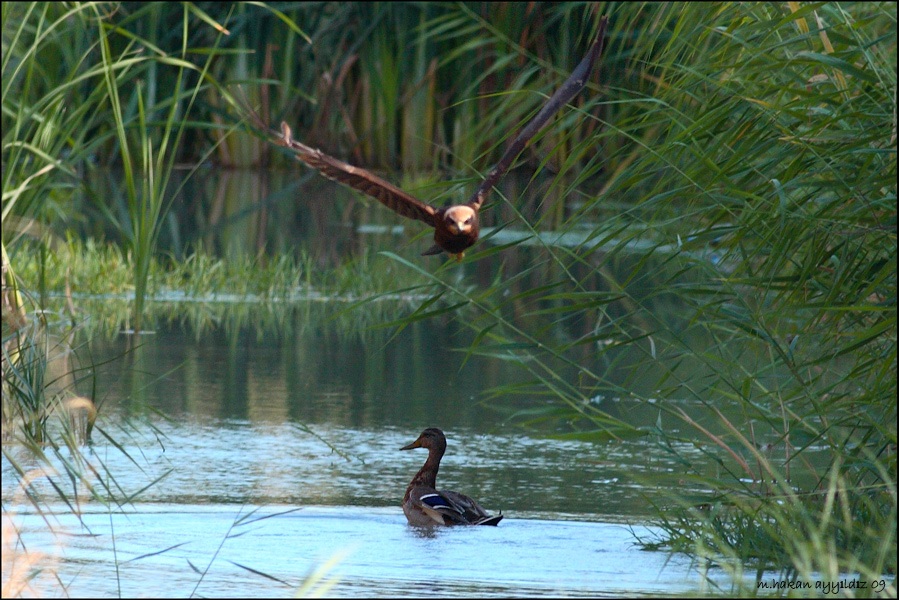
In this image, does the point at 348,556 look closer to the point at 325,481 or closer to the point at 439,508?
the point at 439,508

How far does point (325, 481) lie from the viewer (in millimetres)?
4793

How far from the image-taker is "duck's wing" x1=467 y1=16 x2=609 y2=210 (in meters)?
4.32

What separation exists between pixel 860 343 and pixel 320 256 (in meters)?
6.31

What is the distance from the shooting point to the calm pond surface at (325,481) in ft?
12.1

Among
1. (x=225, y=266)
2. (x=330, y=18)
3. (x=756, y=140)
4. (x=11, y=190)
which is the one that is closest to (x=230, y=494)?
(x=11, y=190)

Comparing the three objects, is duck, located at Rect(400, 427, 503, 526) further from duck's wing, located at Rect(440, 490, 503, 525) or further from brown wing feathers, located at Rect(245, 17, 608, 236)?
brown wing feathers, located at Rect(245, 17, 608, 236)

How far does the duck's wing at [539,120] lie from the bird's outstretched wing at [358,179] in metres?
0.17

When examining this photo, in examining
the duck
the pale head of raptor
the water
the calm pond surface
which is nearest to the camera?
the water

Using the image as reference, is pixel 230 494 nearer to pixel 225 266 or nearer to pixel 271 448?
pixel 271 448

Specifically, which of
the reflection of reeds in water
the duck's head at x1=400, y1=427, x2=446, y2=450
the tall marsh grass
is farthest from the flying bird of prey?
the reflection of reeds in water

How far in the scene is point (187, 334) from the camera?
723 cm

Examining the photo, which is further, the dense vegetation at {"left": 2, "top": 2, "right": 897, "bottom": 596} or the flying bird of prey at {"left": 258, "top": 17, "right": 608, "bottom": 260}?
the flying bird of prey at {"left": 258, "top": 17, "right": 608, "bottom": 260}

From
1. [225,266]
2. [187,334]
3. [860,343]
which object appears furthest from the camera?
[225,266]

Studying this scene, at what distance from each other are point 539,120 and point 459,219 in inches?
13.5
